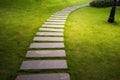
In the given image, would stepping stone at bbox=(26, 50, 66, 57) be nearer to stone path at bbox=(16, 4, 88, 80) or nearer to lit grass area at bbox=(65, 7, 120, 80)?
stone path at bbox=(16, 4, 88, 80)

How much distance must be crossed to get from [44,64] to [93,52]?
1.83 metres

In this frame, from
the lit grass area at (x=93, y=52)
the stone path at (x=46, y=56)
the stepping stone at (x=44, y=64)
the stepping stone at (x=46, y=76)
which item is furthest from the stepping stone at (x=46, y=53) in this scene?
the stepping stone at (x=46, y=76)

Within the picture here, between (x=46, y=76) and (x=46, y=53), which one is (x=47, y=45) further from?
(x=46, y=76)

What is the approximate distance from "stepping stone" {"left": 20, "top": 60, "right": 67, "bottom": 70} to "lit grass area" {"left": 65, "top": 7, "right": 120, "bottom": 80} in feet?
0.77

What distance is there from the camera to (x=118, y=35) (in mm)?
7996

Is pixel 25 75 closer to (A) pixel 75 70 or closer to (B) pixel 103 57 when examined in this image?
(A) pixel 75 70

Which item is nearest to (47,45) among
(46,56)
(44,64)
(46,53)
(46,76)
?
(46,53)

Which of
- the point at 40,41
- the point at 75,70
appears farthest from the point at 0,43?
the point at 75,70

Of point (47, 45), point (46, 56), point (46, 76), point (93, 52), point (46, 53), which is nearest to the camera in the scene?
point (46, 76)

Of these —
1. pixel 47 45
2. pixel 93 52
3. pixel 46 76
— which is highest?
pixel 47 45

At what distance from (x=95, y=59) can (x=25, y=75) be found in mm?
2106

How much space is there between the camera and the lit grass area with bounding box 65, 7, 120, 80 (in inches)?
175

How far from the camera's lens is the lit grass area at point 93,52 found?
14.6 ft

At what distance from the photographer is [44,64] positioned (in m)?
4.72
